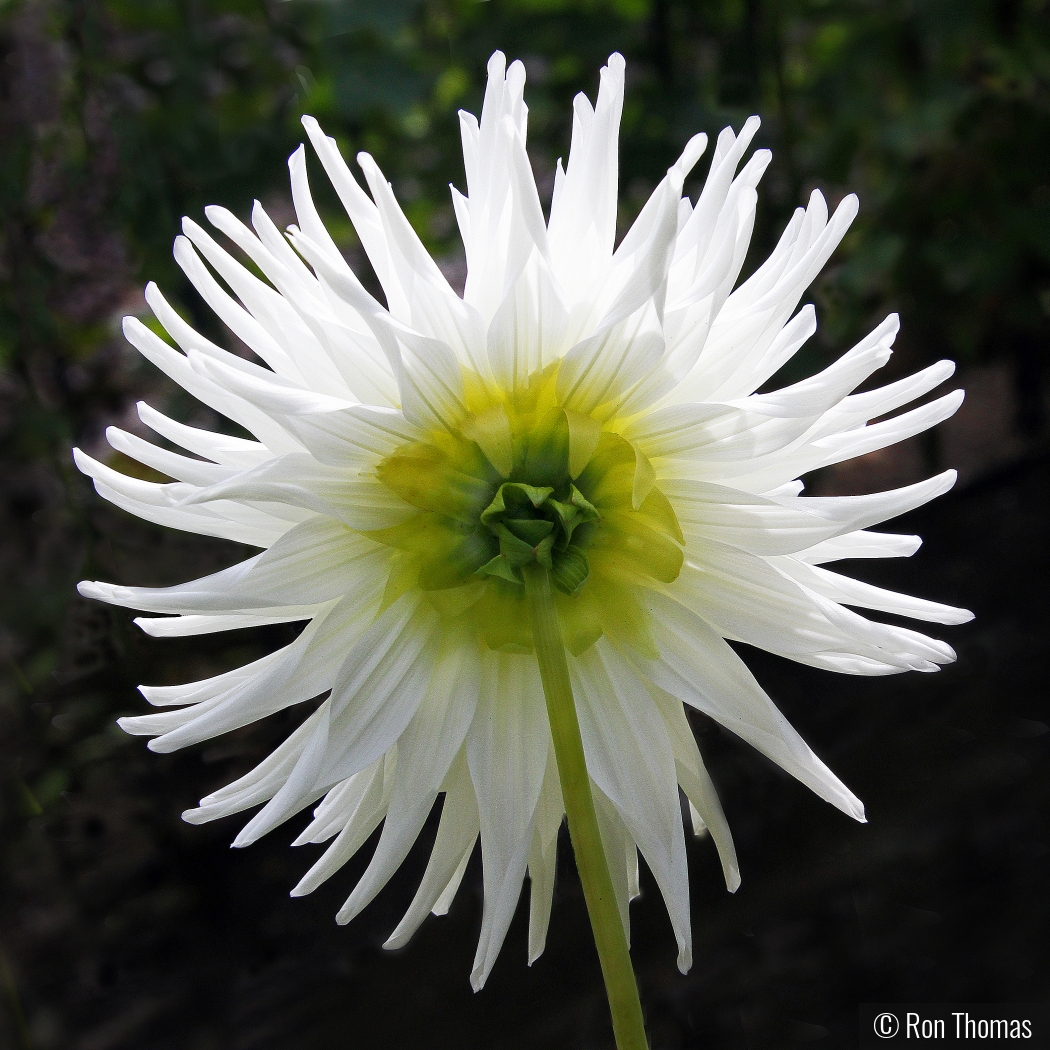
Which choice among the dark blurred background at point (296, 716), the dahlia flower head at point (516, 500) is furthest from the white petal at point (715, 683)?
the dark blurred background at point (296, 716)

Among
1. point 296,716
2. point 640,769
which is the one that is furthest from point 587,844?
point 296,716

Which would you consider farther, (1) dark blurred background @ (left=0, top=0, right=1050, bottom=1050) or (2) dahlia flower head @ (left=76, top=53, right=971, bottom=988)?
(1) dark blurred background @ (left=0, top=0, right=1050, bottom=1050)

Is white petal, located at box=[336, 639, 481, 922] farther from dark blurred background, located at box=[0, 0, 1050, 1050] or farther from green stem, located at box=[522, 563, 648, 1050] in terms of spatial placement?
dark blurred background, located at box=[0, 0, 1050, 1050]

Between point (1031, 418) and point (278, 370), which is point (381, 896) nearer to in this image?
point (278, 370)

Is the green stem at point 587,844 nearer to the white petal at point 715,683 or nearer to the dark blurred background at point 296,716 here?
the white petal at point 715,683

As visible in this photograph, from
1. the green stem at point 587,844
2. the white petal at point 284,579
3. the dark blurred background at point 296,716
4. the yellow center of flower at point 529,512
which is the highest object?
the dark blurred background at point 296,716

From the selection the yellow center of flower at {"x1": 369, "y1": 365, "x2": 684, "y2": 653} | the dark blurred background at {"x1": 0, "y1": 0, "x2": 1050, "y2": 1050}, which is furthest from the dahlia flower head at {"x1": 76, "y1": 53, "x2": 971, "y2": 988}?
the dark blurred background at {"x1": 0, "y1": 0, "x2": 1050, "y2": 1050}

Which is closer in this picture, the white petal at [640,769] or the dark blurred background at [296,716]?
the white petal at [640,769]
